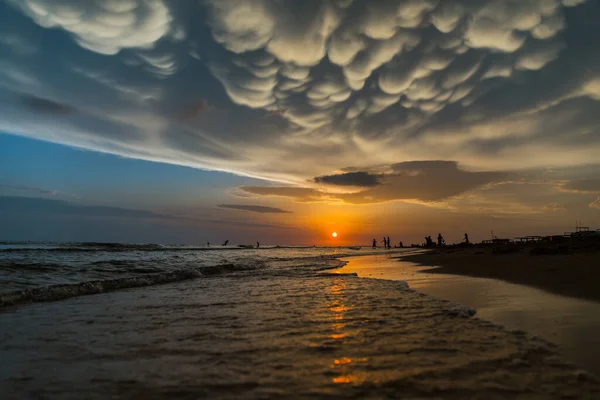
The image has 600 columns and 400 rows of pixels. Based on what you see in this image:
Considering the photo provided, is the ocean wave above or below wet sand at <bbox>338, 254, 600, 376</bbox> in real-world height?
below

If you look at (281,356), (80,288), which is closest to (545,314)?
(281,356)

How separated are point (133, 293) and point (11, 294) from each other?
10.5 ft

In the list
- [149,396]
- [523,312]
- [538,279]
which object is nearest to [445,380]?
[149,396]

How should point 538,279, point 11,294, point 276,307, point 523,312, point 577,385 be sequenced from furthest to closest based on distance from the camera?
point 538,279 < point 11,294 < point 276,307 < point 523,312 < point 577,385

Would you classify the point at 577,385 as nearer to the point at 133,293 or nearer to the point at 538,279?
the point at 538,279

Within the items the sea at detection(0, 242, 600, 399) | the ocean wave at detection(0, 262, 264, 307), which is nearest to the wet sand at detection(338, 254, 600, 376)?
the sea at detection(0, 242, 600, 399)

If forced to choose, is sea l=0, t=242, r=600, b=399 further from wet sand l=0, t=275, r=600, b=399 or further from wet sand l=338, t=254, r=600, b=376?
wet sand l=338, t=254, r=600, b=376

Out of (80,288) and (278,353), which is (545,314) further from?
(80,288)

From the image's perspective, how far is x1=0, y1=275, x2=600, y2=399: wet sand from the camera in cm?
332

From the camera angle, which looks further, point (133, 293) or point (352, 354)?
point (133, 293)

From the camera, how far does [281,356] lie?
4328 mm

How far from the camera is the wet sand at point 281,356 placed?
3.32 m

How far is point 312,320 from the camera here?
632 centimetres

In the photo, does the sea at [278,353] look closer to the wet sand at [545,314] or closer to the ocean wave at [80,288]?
the wet sand at [545,314]
